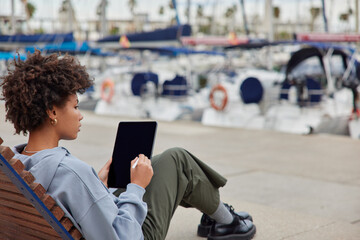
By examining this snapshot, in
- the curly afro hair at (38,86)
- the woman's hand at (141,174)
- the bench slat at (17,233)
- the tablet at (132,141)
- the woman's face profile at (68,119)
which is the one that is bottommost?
the bench slat at (17,233)

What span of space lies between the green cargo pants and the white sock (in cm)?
9

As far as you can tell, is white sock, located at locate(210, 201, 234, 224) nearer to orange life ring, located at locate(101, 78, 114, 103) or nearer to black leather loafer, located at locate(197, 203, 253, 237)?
black leather loafer, located at locate(197, 203, 253, 237)

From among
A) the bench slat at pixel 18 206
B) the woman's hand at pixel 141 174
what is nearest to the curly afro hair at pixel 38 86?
the bench slat at pixel 18 206

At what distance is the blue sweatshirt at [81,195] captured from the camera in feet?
7.11

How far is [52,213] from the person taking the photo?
2.13 m

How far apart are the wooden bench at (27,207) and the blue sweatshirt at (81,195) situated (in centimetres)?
5

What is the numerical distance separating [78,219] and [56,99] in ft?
1.49

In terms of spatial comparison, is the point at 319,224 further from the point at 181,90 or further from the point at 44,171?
the point at 181,90

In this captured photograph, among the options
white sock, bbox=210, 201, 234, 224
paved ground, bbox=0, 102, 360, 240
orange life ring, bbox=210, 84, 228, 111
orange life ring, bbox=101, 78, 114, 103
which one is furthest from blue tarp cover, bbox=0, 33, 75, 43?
white sock, bbox=210, 201, 234, 224

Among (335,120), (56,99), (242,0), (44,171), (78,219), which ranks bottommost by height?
(335,120)

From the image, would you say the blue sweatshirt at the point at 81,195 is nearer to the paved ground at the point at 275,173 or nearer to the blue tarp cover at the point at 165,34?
the paved ground at the point at 275,173

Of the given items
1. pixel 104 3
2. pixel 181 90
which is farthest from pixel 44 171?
pixel 104 3

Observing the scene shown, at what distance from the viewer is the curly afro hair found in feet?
7.23

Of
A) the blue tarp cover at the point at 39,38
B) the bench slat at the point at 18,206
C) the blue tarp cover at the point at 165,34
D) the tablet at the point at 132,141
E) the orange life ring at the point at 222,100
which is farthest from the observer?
the blue tarp cover at the point at 39,38
